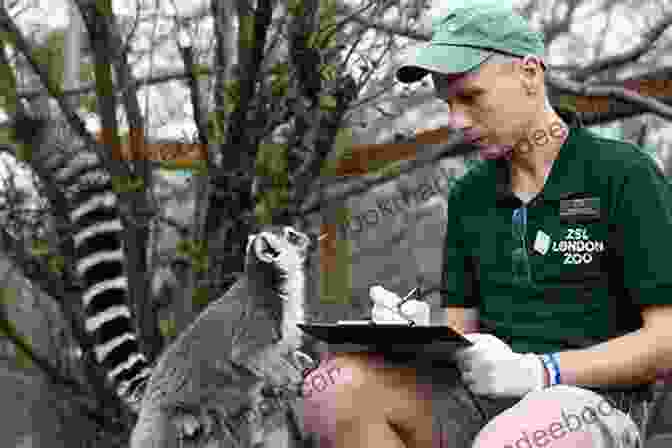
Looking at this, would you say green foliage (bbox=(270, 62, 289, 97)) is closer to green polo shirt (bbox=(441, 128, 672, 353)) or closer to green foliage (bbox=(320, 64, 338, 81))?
green foliage (bbox=(320, 64, 338, 81))

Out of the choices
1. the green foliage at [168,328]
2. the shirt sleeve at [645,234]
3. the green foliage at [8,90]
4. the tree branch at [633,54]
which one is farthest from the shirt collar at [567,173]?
the tree branch at [633,54]

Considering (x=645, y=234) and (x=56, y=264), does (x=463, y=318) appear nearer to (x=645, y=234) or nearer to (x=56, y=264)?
(x=645, y=234)

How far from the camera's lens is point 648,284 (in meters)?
1.70

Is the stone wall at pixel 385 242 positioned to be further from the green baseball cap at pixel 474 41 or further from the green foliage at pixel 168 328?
the green baseball cap at pixel 474 41

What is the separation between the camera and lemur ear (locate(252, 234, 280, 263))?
72.4 inches

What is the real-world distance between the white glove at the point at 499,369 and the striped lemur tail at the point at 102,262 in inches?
58.0

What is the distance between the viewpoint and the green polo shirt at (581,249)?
173 centimetres

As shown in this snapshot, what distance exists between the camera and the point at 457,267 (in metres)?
2.13

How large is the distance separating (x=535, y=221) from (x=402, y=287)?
3.45 metres

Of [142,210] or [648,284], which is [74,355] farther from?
[648,284]

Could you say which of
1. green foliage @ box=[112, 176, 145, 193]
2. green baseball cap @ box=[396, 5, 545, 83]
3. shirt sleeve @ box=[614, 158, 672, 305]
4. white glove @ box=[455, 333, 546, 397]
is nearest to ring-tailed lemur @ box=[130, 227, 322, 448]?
white glove @ box=[455, 333, 546, 397]

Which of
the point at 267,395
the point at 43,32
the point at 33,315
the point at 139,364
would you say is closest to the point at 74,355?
the point at 33,315

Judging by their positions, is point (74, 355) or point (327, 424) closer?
point (327, 424)

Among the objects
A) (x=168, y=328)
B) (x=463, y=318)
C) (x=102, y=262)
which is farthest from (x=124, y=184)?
(x=463, y=318)
